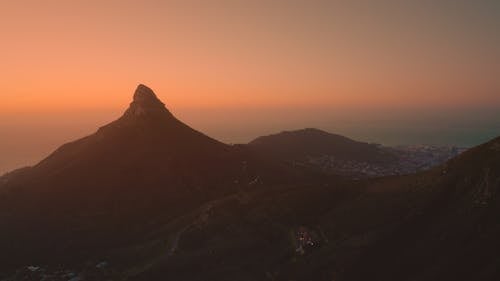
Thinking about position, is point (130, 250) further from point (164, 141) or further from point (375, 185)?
point (164, 141)

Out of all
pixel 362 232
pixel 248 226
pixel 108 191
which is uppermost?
pixel 108 191

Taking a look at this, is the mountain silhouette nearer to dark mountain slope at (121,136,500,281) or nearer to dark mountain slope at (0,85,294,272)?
dark mountain slope at (121,136,500,281)

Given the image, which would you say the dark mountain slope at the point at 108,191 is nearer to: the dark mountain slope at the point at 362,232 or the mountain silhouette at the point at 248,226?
the mountain silhouette at the point at 248,226

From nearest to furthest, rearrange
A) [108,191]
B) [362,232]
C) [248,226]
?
[362,232] < [248,226] < [108,191]

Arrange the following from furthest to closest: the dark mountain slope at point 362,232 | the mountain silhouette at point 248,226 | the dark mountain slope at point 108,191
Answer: the dark mountain slope at point 108,191
the mountain silhouette at point 248,226
the dark mountain slope at point 362,232

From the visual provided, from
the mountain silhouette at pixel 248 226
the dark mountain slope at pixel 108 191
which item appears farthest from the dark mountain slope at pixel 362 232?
the dark mountain slope at pixel 108 191

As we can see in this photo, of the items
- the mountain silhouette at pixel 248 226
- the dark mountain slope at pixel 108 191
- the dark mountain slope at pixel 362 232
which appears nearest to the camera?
the dark mountain slope at pixel 362 232

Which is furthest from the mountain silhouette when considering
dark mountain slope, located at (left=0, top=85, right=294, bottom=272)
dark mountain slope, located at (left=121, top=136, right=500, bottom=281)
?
dark mountain slope, located at (left=0, top=85, right=294, bottom=272)

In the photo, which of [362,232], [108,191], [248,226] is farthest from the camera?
[108,191]

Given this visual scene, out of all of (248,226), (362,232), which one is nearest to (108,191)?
(248,226)

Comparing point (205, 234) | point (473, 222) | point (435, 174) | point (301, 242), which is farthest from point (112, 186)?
point (473, 222)

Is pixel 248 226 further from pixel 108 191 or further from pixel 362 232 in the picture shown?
pixel 108 191
